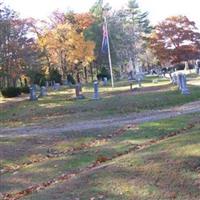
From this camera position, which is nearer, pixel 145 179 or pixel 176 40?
pixel 145 179

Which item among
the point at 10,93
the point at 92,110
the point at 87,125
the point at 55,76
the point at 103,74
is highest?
the point at 55,76

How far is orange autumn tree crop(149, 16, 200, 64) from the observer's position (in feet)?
254

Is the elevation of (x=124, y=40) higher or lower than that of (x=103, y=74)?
higher

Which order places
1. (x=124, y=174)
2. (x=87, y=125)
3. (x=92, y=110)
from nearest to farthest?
(x=124, y=174) < (x=87, y=125) < (x=92, y=110)

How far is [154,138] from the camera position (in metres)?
12.5

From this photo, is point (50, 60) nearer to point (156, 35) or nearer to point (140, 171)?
point (156, 35)

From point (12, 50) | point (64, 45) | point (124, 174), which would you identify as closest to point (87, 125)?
point (124, 174)

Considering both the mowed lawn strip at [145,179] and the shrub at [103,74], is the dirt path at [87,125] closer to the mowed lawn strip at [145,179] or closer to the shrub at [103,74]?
the mowed lawn strip at [145,179]

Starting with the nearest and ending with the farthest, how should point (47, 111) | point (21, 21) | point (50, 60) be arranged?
point (47, 111) < point (21, 21) < point (50, 60)

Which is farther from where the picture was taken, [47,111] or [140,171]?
[47,111]

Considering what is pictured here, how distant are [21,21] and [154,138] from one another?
1987 inches

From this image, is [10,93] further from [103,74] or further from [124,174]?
[124,174]

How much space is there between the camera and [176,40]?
7731cm

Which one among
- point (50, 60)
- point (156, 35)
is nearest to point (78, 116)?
point (50, 60)
